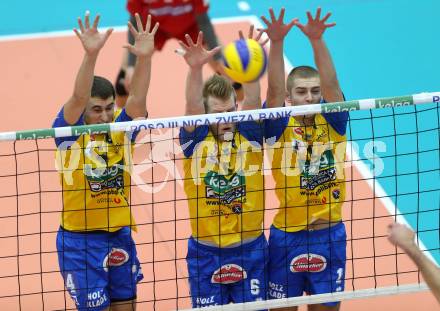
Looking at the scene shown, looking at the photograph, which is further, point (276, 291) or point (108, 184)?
point (276, 291)

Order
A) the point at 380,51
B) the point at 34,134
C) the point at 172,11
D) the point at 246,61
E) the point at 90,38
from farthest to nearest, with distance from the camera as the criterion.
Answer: the point at 380,51, the point at 172,11, the point at 246,61, the point at 90,38, the point at 34,134

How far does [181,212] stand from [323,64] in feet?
9.89

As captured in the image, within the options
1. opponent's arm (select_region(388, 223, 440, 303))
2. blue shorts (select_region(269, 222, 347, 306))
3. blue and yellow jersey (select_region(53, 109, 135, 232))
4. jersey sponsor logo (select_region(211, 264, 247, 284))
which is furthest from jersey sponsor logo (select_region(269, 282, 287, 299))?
opponent's arm (select_region(388, 223, 440, 303))

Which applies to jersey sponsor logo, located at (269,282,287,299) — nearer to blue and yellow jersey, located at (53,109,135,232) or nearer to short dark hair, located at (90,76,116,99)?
blue and yellow jersey, located at (53,109,135,232)

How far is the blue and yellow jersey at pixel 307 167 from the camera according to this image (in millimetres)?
6277

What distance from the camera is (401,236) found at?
4.61 m

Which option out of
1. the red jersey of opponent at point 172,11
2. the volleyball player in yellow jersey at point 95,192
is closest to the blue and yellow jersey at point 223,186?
the volleyball player in yellow jersey at point 95,192

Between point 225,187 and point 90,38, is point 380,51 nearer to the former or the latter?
point 225,187

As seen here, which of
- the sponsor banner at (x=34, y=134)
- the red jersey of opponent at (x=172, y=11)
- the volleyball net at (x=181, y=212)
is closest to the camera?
the sponsor banner at (x=34, y=134)

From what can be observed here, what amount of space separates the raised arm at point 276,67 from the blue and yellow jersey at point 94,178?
101 cm

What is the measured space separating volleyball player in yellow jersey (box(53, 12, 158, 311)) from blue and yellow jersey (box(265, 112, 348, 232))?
100cm

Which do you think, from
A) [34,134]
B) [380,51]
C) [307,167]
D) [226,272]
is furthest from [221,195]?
[380,51]

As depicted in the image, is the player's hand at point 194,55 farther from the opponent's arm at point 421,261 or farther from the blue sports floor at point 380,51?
the blue sports floor at point 380,51

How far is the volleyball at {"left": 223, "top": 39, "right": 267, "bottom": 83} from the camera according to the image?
21.0 feet
